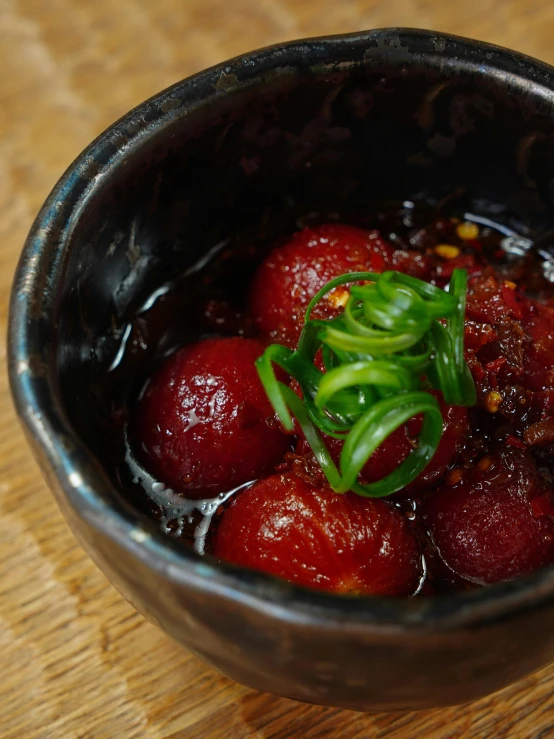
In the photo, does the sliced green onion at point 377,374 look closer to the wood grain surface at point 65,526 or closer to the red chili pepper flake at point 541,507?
the red chili pepper flake at point 541,507

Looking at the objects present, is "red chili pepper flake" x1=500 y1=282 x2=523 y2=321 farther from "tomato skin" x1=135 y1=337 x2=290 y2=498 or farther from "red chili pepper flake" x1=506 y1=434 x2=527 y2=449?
"tomato skin" x1=135 y1=337 x2=290 y2=498

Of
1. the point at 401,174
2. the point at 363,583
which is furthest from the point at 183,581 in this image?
the point at 401,174

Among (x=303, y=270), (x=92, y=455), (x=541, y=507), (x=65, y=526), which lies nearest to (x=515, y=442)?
(x=541, y=507)

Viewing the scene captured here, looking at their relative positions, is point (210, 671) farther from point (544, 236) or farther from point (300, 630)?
point (544, 236)

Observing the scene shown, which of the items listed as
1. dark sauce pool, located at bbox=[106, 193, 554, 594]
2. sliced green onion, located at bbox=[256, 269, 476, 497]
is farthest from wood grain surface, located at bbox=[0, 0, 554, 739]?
sliced green onion, located at bbox=[256, 269, 476, 497]

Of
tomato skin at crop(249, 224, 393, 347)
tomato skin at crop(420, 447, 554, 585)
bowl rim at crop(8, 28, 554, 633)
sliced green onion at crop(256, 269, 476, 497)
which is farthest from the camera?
tomato skin at crop(249, 224, 393, 347)

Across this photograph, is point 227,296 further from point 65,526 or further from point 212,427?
point 65,526
